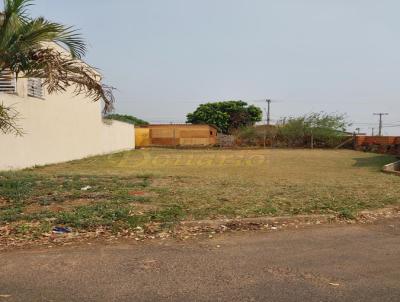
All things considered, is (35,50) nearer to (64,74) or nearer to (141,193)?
(64,74)

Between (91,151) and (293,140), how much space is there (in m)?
21.6

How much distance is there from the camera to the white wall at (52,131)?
14555 mm

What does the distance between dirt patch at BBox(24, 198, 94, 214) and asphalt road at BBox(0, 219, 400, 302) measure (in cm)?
209

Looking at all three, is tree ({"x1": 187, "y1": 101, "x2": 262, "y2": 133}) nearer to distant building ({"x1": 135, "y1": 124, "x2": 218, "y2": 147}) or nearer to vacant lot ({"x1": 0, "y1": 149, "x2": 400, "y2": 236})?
distant building ({"x1": 135, "y1": 124, "x2": 218, "y2": 147})

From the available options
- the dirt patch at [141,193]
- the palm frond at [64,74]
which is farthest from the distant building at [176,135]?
the palm frond at [64,74]

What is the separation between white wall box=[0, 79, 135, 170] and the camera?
14.6 m

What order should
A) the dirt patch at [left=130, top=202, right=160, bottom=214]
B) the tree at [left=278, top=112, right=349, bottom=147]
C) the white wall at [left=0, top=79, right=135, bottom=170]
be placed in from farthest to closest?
the tree at [left=278, top=112, right=349, bottom=147]
the white wall at [left=0, top=79, right=135, bottom=170]
the dirt patch at [left=130, top=202, right=160, bottom=214]

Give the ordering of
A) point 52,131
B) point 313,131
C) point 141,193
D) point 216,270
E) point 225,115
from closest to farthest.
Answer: point 216,270 → point 141,193 → point 52,131 → point 313,131 → point 225,115

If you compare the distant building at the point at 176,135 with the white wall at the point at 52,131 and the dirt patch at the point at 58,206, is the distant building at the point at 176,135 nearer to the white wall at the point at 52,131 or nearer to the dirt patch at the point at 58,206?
the white wall at the point at 52,131

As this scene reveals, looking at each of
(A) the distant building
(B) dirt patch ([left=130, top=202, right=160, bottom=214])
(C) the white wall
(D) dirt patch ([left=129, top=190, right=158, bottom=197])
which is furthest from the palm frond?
(A) the distant building

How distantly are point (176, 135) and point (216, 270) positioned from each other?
119 ft

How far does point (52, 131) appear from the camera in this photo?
17.8 meters

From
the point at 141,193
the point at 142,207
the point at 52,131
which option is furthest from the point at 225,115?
the point at 142,207

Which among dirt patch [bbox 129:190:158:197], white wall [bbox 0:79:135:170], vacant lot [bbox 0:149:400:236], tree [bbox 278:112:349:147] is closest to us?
vacant lot [bbox 0:149:400:236]
